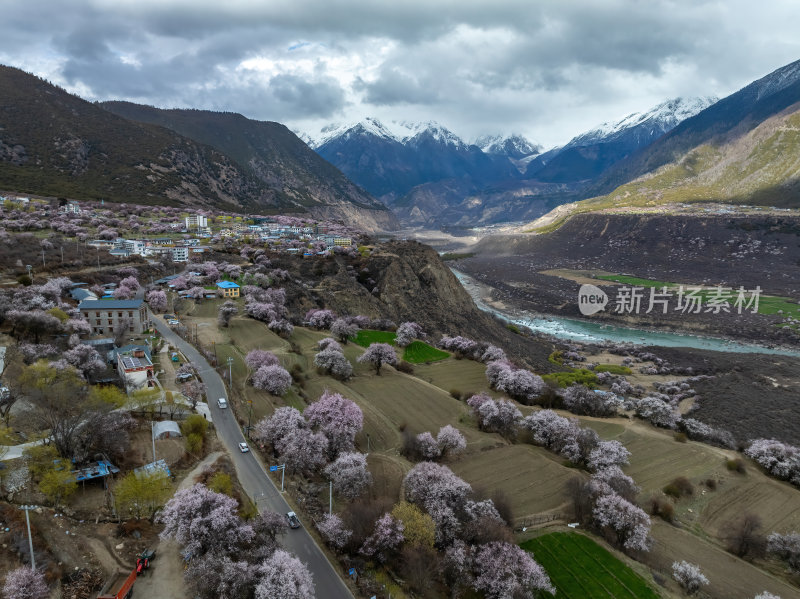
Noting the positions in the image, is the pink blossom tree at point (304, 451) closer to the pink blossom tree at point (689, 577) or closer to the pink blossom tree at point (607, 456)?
the pink blossom tree at point (607, 456)

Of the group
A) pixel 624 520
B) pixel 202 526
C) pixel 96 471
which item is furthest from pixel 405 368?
pixel 202 526

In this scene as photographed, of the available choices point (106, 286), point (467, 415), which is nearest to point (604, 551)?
point (467, 415)

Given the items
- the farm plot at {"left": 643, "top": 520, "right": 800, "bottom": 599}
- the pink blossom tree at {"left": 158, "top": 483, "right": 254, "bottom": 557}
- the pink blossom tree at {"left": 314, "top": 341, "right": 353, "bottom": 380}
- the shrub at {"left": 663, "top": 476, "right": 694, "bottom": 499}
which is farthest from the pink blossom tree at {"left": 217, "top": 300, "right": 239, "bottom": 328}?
the shrub at {"left": 663, "top": 476, "right": 694, "bottom": 499}

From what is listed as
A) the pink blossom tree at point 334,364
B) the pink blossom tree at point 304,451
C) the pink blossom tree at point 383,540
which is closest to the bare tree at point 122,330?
the pink blossom tree at point 334,364

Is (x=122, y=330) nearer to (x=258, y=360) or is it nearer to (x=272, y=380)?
(x=258, y=360)

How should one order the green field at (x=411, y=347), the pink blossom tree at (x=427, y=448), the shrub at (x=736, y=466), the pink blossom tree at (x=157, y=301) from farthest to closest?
the green field at (x=411, y=347) < the pink blossom tree at (x=157, y=301) < the shrub at (x=736, y=466) < the pink blossom tree at (x=427, y=448)

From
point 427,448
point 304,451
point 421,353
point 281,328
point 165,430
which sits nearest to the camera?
point 165,430
